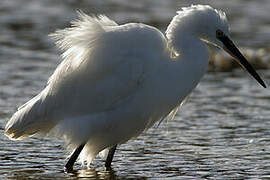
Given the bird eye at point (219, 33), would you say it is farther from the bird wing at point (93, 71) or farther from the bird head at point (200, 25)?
the bird wing at point (93, 71)

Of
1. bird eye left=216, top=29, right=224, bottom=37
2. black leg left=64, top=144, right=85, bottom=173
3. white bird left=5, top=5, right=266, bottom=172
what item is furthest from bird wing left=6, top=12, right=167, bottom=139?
bird eye left=216, top=29, right=224, bottom=37

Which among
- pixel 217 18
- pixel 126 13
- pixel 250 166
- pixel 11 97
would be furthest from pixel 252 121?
pixel 126 13

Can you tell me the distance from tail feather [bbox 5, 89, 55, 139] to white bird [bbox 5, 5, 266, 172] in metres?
0.01

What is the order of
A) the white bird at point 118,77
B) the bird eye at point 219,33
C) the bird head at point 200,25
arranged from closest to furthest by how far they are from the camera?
the white bird at point 118,77
the bird head at point 200,25
the bird eye at point 219,33

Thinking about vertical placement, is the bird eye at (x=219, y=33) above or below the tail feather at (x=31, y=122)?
above

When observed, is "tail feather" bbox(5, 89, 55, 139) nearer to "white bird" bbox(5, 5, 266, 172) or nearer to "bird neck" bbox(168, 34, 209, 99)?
"white bird" bbox(5, 5, 266, 172)

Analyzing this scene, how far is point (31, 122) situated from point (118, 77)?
108cm

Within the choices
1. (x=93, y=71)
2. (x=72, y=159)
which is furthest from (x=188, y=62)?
(x=72, y=159)


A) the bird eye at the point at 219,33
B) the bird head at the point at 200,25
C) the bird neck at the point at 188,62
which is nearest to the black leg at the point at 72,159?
the bird neck at the point at 188,62

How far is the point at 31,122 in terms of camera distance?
26.4 ft

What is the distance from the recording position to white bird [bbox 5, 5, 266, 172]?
7688mm

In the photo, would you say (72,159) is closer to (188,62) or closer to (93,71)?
(93,71)

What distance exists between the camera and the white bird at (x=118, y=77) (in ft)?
25.2

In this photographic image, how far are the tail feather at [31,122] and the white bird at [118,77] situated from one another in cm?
1
